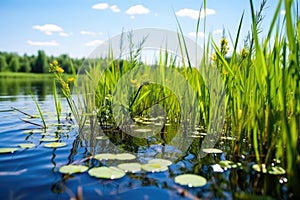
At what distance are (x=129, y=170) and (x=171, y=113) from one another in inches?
49.7

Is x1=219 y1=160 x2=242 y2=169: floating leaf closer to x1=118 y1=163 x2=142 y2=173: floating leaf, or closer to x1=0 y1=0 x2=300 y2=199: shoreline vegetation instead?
x1=0 y1=0 x2=300 y2=199: shoreline vegetation

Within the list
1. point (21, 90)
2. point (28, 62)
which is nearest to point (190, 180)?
point (21, 90)

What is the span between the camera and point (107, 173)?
3.50 feet

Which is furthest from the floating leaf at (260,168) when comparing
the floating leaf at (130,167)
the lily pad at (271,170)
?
the floating leaf at (130,167)

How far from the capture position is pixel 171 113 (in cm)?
233

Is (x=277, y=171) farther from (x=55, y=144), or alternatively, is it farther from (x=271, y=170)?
(x=55, y=144)

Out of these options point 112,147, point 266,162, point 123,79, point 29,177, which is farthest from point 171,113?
point 29,177

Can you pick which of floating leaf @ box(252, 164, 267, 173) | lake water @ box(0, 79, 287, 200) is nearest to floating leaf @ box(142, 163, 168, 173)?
lake water @ box(0, 79, 287, 200)

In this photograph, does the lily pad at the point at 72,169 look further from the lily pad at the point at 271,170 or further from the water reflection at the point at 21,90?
the water reflection at the point at 21,90

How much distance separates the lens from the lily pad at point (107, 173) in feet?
3.43

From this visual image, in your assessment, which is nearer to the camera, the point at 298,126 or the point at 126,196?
the point at 126,196

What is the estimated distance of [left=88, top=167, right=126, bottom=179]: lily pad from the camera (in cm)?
105

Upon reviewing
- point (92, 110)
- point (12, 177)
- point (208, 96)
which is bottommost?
point (12, 177)

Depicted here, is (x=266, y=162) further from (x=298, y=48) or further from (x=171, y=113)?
(x=171, y=113)
